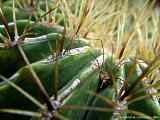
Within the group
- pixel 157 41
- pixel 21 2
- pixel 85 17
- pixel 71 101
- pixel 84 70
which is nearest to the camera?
pixel 71 101

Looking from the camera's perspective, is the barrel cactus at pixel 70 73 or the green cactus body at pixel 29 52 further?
the green cactus body at pixel 29 52

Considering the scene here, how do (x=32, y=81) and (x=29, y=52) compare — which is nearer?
(x=32, y=81)

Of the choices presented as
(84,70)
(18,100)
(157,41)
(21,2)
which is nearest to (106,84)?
(84,70)

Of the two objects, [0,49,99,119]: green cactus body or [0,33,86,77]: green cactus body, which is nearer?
[0,49,99,119]: green cactus body

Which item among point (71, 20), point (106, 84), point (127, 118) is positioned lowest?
point (127, 118)

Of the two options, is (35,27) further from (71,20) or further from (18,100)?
(18,100)

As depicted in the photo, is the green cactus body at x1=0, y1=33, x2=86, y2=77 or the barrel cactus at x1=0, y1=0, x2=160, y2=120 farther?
the green cactus body at x1=0, y1=33, x2=86, y2=77

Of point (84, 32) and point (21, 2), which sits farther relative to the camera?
point (21, 2)

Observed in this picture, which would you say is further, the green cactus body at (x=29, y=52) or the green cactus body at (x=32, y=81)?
the green cactus body at (x=29, y=52)
